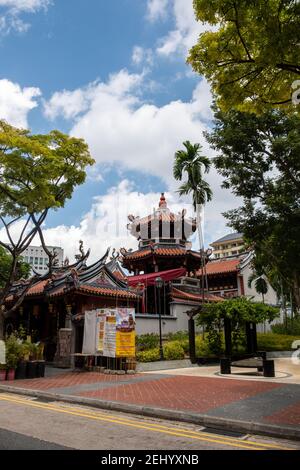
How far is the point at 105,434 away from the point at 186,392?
4.78m

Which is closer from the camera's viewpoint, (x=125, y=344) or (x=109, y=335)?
(x=125, y=344)

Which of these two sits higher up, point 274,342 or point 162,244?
point 162,244

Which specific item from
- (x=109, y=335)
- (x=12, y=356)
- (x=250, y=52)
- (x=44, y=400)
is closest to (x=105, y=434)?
(x=44, y=400)

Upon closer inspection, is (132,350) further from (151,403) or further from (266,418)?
(266,418)

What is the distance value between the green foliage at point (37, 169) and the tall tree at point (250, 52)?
9.61 m

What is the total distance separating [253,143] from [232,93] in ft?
31.5

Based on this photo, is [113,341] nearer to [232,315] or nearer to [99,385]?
[99,385]

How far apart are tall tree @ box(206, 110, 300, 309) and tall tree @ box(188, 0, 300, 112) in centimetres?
799

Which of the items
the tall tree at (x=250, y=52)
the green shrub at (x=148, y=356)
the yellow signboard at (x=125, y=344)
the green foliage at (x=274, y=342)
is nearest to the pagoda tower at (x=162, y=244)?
the green foliage at (x=274, y=342)

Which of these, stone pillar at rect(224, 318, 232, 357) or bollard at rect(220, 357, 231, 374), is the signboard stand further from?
stone pillar at rect(224, 318, 232, 357)

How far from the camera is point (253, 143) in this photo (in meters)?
18.1

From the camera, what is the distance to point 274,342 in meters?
26.2

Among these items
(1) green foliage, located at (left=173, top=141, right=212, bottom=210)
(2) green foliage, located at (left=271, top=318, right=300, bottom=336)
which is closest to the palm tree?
(1) green foliage, located at (left=173, top=141, right=212, bottom=210)

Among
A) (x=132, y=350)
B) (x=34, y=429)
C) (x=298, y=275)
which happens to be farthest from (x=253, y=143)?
(x=34, y=429)
